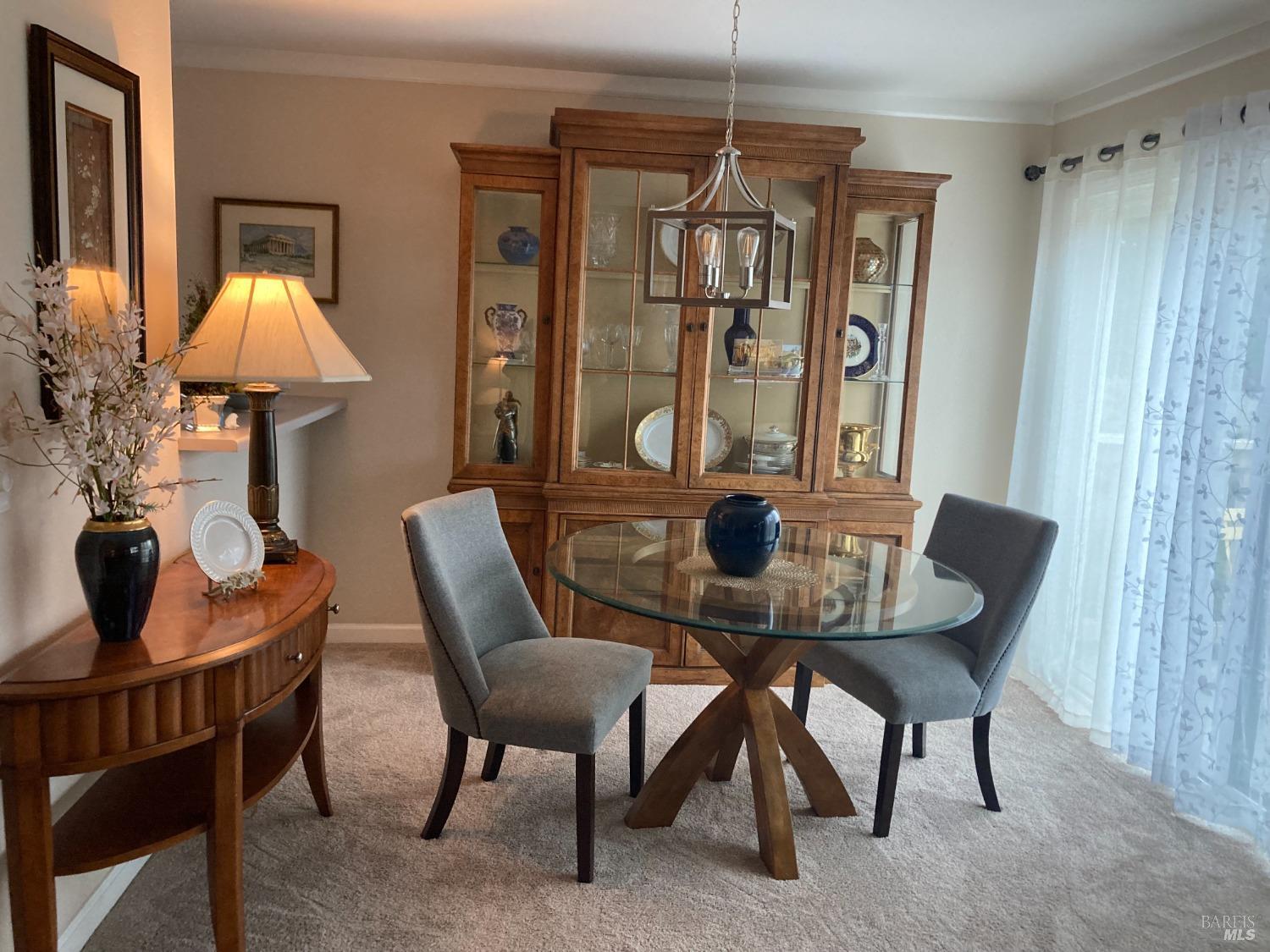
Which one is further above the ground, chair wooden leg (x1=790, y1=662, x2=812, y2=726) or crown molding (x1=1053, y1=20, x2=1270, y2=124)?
crown molding (x1=1053, y1=20, x2=1270, y2=124)

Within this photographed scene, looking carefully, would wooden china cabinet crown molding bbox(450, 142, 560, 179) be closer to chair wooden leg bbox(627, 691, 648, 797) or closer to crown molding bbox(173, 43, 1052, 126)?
crown molding bbox(173, 43, 1052, 126)

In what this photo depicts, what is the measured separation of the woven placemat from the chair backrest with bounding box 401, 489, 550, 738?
560 millimetres

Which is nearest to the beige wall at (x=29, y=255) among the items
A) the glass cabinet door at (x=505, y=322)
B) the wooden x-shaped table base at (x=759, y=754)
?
the glass cabinet door at (x=505, y=322)

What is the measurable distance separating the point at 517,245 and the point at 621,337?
0.56 m

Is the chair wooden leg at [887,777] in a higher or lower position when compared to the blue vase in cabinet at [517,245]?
lower

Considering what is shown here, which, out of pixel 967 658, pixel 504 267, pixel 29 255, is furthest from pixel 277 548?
pixel 967 658

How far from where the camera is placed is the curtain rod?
309cm

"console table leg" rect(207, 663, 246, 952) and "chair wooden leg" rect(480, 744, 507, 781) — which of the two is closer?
"console table leg" rect(207, 663, 246, 952)

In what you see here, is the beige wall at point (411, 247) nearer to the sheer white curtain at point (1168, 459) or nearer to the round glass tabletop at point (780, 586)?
the sheer white curtain at point (1168, 459)

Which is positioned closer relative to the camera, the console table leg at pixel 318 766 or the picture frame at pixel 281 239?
the console table leg at pixel 318 766

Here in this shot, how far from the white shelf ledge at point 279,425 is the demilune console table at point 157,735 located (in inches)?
13.3

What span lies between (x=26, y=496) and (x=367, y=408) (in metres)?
2.14

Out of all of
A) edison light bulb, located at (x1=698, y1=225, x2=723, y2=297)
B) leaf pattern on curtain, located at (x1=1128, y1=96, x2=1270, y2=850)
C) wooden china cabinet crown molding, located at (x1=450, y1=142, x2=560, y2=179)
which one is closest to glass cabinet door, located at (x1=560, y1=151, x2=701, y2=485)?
wooden china cabinet crown molding, located at (x1=450, y1=142, x2=560, y2=179)

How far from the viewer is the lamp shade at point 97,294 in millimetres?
1828
